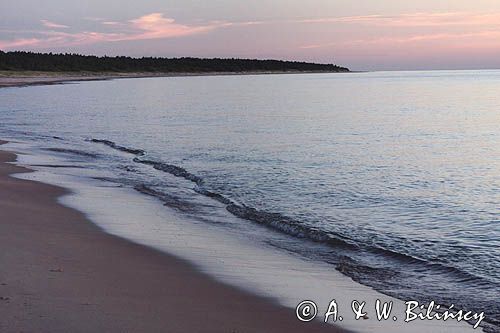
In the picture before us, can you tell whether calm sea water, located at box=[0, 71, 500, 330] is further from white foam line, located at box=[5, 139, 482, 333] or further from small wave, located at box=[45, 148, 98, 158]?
white foam line, located at box=[5, 139, 482, 333]

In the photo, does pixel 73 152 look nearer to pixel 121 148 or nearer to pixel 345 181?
pixel 121 148

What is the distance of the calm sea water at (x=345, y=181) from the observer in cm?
1030

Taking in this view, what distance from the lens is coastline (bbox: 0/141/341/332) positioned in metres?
6.62

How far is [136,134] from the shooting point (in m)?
33.2

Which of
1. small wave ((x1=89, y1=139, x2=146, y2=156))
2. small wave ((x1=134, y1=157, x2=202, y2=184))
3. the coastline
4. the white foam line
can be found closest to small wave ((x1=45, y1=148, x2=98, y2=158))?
small wave ((x1=89, y1=139, x2=146, y2=156))

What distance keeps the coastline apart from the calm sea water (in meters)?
2.33

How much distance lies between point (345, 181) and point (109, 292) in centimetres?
1109

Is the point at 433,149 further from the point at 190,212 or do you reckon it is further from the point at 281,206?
the point at 190,212

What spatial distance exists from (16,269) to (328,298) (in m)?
3.74

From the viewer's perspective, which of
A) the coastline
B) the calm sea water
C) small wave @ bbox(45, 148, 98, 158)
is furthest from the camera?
small wave @ bbox(45, 148, 98, 158)

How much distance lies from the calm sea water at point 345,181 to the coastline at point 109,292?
7.65 feet

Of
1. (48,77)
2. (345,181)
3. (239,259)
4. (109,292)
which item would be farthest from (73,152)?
(48,77)

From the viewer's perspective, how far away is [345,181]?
17.9 metres

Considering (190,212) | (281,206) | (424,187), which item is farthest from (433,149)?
(190,212)
